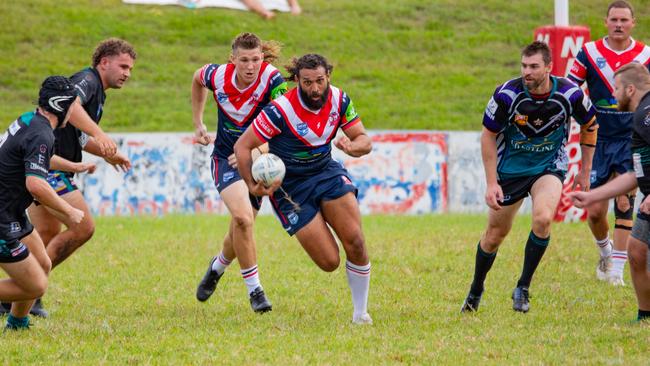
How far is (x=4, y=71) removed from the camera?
88.6 ft

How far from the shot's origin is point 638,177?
725 centimetres

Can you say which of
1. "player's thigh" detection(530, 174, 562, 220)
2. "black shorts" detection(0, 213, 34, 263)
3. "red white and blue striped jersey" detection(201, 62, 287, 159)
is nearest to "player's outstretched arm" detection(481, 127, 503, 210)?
"player's thigh" detection(530, 174, 562, 220)

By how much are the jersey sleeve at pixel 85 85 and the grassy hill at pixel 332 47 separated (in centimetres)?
1521

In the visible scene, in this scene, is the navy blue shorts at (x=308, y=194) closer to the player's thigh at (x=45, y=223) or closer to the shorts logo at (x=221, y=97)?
the shorts logo at (x=221, y=97)

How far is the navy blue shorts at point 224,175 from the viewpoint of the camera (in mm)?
9086

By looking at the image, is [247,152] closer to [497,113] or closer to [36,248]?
[36,248]

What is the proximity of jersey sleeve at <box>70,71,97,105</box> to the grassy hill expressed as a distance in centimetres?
1521

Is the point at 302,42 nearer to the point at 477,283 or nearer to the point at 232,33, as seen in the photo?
the point at 232,33

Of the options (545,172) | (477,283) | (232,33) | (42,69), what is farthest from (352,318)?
(232,33)

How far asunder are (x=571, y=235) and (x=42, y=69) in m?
17.1

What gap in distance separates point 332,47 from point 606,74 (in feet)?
64.3

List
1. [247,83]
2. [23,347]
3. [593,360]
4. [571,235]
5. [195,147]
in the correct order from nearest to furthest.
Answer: [593,360], [23,347], [247,83], [571,235], [195,147]

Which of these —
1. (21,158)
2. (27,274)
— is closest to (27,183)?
(21,158)

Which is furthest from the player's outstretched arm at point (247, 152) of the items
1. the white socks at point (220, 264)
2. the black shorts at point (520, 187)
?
the black shorts at point (520, 187)
